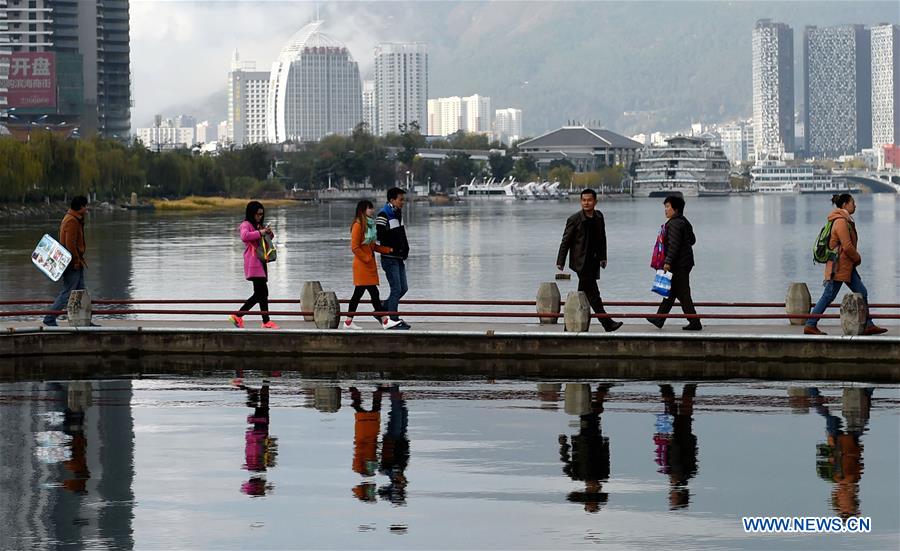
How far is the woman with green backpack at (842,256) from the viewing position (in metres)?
22.0

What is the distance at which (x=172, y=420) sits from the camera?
17594 mm

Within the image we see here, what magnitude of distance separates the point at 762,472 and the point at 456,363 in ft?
29.1

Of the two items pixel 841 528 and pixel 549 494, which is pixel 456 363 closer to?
pixel 549 494

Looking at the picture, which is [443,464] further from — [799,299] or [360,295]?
[799,299]

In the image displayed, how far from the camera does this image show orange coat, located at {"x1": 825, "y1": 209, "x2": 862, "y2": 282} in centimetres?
2202

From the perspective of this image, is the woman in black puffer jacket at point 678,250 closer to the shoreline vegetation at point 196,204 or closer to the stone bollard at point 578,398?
the stone bollard at point 578,398

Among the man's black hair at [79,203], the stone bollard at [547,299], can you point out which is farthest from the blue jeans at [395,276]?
the man's black hair at [79,203]

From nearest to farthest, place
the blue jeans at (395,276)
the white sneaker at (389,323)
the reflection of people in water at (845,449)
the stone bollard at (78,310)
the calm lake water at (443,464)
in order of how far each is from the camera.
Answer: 1. the calm lake water at (443,464)
2. the reflection of people in water at (845,449)
3. the blue jeans at (395,276)
4. the white sneaker at (389,323)
5. the stone bollard at (78,310)

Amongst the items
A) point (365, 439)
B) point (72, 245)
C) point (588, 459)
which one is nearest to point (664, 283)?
point (365, 439)

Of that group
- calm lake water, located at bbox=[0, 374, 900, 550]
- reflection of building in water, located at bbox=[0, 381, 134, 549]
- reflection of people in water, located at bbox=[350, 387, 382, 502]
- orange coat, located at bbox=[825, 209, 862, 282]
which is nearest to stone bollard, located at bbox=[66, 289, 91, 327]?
calm lake water, located at bbox=[0, 374, 900, 550]

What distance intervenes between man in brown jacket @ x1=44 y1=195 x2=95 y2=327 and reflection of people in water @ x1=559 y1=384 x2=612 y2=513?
31.8 ft

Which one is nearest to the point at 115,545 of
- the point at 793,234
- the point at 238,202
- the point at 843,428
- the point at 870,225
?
the point at 843,428

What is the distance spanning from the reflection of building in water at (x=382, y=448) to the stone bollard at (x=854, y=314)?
671 centimetres

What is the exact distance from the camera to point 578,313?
74.9 ft
